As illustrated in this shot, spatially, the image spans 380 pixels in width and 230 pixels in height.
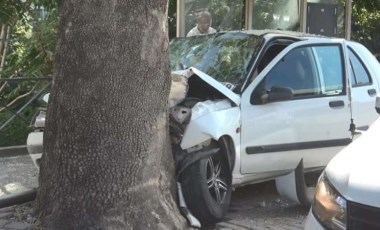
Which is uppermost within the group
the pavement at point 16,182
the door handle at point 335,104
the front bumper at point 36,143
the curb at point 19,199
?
the door handle at point 335,104

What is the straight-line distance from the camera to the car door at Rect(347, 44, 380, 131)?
627cm

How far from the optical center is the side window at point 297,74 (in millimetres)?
5809

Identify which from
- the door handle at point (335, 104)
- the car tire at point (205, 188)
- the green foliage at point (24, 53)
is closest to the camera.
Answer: the car tire at point (205, 188)

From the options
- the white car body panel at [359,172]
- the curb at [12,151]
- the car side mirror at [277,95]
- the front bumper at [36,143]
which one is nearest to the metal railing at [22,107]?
the curb at [12,151]

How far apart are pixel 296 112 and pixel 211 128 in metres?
1.07

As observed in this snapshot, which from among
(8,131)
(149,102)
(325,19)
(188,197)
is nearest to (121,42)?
(149,102)

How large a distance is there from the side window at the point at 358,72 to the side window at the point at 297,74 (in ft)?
1.97

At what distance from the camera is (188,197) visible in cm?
498

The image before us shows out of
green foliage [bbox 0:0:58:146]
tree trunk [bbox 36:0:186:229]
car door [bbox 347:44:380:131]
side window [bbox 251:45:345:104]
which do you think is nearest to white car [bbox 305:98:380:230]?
tree trunk [bbox 36:0:186:229]

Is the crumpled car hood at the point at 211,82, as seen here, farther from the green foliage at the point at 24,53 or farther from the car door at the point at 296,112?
the green foliage at the point at 24,53

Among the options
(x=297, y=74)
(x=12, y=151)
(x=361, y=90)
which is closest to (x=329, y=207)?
(x=297, y=74)

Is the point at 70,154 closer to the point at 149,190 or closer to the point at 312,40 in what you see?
the point at 149,190

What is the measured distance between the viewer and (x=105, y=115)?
436 centimetres

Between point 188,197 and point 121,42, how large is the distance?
1.45 m
